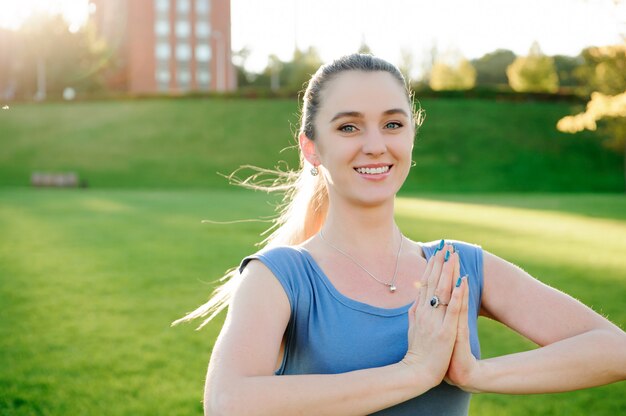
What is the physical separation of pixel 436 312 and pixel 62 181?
3194cm

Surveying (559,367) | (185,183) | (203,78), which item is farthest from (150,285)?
(203,78)

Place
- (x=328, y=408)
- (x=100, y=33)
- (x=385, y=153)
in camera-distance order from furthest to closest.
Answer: (x=100, y=33) → (x=385, y=153) → (x=328, y=408)

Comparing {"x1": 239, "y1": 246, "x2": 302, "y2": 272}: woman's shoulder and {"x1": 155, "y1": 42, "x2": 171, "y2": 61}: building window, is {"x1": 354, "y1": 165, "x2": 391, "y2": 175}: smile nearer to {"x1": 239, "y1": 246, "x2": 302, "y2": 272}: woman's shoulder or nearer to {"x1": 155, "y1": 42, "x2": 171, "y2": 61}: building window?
{"x1": 239, "y1": 246, "x2": 302, "y2": 272}: woman's shoulder

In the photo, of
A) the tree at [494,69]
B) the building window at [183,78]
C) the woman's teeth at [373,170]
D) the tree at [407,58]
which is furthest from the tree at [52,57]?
the woman's teeth at [373,170]

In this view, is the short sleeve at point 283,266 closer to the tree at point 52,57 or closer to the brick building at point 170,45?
the tree at point 52,57

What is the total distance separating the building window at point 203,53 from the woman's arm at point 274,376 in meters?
91.8

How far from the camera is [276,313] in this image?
7.30 ft

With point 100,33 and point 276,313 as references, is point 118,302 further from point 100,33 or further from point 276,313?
point 100,33

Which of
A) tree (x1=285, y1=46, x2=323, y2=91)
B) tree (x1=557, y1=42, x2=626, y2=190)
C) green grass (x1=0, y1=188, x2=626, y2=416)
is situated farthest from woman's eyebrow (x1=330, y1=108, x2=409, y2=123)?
tree (x1=285, y1=46, x2=323, y2=91)

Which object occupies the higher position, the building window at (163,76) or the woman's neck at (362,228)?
the building window at (163,76)

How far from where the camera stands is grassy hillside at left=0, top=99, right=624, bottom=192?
36312mm

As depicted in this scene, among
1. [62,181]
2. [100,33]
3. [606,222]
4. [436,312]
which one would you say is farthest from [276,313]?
[100,33]

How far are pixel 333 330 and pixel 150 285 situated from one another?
7.76 meters

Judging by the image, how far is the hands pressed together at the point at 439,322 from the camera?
2.20 metres
